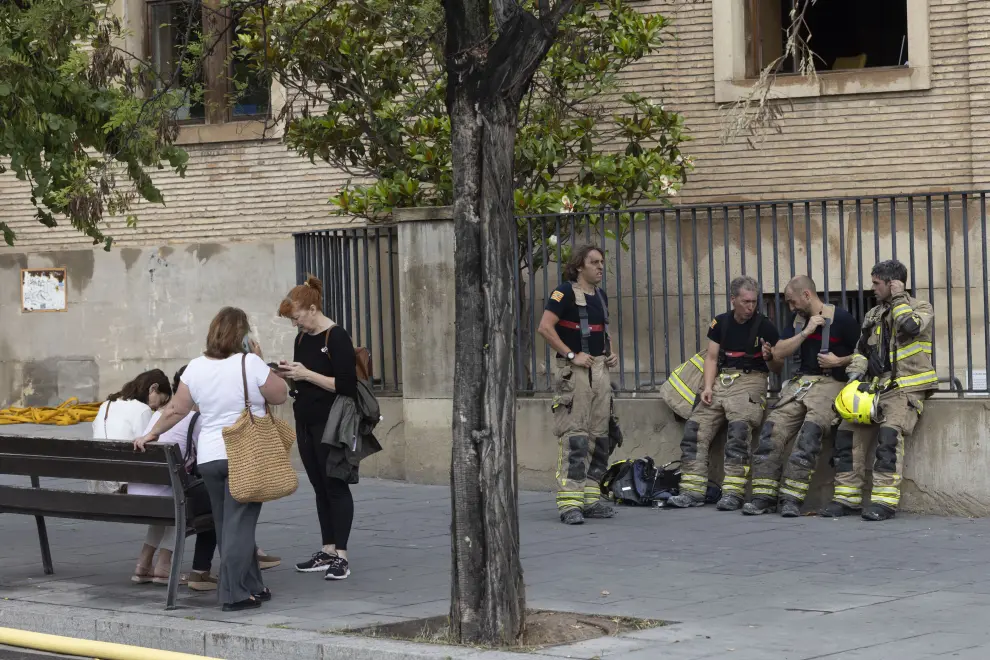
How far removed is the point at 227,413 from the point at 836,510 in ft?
15.8

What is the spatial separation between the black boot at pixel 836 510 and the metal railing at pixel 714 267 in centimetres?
121

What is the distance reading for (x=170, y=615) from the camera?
7398 mm

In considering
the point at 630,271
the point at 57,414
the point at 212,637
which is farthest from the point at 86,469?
the point at 57,414

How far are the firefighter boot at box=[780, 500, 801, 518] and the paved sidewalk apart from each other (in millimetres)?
177

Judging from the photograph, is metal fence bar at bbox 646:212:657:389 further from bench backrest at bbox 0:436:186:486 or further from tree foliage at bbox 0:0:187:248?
bench backrest at bbox 0:436:186:486

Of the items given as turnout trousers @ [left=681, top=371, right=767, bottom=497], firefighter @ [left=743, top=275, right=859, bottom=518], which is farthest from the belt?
firefighter @ [left=743, top=275, right=859, bottom=518]

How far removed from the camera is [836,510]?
410 inches

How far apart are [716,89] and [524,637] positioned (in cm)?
874

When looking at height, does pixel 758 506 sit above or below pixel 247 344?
below

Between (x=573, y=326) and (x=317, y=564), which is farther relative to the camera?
(x=573, y=326)

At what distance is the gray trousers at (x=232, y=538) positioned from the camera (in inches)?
293

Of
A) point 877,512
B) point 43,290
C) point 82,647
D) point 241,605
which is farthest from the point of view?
point 43,290

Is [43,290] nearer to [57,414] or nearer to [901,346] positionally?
[57,414]

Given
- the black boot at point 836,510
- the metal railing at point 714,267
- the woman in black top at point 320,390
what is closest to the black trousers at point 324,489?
the woman in black top at point 320,390
